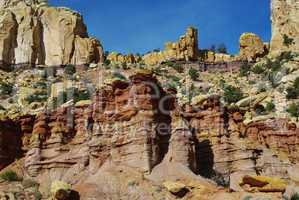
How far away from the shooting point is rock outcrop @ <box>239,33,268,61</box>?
102500 mm

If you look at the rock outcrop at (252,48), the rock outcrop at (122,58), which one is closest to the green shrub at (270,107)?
the rock outcrop at (252,48)

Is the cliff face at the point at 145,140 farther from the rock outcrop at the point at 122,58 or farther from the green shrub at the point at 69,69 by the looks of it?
the rock outcrop at the point at 122,58

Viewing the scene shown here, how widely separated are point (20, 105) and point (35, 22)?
108 feet

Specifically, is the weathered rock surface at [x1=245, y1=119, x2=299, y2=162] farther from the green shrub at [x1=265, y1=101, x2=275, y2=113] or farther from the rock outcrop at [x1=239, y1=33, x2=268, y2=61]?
the rock outcrop at [x1=239, y1=33, x2=268, y2=61]

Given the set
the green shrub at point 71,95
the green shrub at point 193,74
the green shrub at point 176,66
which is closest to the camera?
the green shrub at point 71,95

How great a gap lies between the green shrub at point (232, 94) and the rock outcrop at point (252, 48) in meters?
20.7

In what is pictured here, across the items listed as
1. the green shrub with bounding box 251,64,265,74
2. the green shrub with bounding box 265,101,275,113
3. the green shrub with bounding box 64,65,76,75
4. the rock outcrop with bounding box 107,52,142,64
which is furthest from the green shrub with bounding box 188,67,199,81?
the green shrub with bounding box 265,101,275,113

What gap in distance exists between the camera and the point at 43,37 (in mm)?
99625

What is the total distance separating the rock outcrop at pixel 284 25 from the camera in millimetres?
94625

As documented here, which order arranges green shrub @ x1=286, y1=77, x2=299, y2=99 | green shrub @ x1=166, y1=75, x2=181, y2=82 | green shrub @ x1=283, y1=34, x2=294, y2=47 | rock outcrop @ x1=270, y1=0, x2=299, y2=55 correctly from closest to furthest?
green shrub @ x1=286, y1=77, x2=299, y2=99
green shrub @ x1=166, y1=75, x2=181, y2=82
green shrub @ x1=283, y1=34, x2=294, y2=47
rock outcrop @ x1=270, y1=0, x2=299, y2=55

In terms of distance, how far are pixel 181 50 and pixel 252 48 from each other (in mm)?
10980

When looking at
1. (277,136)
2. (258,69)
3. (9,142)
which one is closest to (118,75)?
(258,69)

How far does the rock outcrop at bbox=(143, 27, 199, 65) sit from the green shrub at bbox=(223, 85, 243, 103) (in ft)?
76.6

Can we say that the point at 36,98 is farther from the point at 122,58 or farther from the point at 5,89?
the point at 122,58
